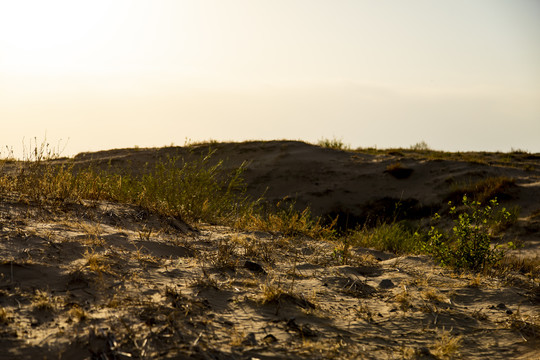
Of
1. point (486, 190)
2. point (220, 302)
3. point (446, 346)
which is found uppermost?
point (486, 190)

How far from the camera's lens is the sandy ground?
2.26 m

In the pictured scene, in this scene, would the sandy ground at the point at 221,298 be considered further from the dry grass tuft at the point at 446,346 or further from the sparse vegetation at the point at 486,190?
the sparse vegetation at the point at 486,190

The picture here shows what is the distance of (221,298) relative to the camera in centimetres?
291

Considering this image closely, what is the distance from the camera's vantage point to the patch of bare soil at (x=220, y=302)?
225 cm

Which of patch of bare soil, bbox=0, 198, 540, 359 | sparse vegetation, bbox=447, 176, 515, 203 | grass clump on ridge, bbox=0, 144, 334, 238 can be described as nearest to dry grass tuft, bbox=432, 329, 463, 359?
patch of bare soil, bbox=0, 198, 540, 359

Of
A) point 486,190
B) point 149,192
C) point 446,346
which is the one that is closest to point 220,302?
point 446,346

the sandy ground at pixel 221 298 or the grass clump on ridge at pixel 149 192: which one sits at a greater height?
the grass clump on ridge at pixel 149 192

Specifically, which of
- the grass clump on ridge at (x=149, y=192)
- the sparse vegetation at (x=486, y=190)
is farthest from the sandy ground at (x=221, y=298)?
the sparse vegetation at (x=486, y=190)

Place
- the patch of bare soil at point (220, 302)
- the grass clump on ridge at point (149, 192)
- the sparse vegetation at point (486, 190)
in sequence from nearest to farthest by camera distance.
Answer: the patch of bare soil at point (220, 302) → the grass clump on ridge at point (149, 192) → the sparse vegetation at point (486, 190)

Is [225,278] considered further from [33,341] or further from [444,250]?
[444,250]

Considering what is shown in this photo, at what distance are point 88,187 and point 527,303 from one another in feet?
15.2

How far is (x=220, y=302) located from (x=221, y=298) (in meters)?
0.07

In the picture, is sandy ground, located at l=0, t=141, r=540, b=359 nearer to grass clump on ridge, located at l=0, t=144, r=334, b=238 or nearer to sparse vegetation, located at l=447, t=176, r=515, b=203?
grass clump on ridge, located at l=0, t=144, r=334, b=238

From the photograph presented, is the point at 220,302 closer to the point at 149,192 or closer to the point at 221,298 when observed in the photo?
the point at 221,298
